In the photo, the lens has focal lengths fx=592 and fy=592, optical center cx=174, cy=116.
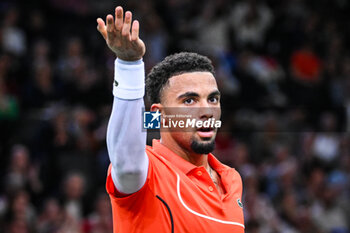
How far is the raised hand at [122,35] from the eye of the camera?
7.46ft

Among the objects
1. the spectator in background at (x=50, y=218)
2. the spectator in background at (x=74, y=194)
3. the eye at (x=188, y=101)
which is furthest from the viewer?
the spectator in background at (x=74, y=194)

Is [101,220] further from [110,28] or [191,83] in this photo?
[110,28]

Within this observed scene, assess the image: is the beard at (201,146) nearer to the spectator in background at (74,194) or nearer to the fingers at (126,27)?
the fingers at (126,27)

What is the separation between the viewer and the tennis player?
2.40m

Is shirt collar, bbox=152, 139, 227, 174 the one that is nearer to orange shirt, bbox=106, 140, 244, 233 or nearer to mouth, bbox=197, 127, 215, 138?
orange shirt, bbox=106, 140, 244, 233

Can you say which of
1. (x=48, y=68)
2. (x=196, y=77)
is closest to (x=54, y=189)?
(x=48, y=68)

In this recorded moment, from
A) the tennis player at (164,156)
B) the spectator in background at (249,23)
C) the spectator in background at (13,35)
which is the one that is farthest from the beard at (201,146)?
the spectator in background at (249,23)

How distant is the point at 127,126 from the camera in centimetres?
239

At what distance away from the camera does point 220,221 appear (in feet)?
8.96

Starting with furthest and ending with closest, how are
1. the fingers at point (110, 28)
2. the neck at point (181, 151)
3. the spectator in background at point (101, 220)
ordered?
the spectator in background at point (101, 220) < the neck at point (181, 151) < the fingers at point (110, 28)

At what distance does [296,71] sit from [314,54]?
1.78 feet

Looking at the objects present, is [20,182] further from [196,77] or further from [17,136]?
[196,77]

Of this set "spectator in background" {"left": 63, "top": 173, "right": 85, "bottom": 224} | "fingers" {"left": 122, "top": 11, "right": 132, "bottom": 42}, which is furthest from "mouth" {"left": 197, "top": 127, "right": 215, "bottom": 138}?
"spectator in background" {"left": 63, "top": 173, "right": 85, "bottom": 224}

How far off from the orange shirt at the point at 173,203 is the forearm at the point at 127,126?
145 mm
